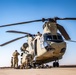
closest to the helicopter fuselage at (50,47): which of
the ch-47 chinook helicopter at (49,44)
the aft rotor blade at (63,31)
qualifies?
the ch-47 chinook helicopter at (49,44)

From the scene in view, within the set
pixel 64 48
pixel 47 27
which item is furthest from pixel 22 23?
pixel 64 48

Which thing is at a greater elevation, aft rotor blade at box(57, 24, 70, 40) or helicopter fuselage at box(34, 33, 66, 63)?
aft rotor blade at box(57, 24, 70, 40)

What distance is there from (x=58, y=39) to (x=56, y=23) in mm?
1745

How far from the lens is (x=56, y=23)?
16.9 m

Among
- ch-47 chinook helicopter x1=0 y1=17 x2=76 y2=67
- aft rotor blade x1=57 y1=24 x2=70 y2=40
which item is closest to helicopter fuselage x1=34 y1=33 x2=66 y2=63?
ch-47 chinook helicopter x1=0 y1=17 x2=76 y2=67

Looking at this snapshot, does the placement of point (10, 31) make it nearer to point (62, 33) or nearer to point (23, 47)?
point (23, 47)

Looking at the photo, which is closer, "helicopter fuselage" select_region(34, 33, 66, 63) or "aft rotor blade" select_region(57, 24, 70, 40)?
"helicopter fuselage" select_region(34, 33, 66, 63)

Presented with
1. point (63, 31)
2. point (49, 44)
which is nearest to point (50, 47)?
point (49, 44)

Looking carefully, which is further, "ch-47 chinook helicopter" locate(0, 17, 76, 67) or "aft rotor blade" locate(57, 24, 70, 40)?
"aft rotor blade" locate(57, 24, 70, 40)

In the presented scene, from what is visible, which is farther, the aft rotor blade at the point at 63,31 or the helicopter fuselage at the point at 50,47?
the aft rotor blade at the point at 63,31

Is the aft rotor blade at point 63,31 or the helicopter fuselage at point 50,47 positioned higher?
the aft rotor blade at point 63,31

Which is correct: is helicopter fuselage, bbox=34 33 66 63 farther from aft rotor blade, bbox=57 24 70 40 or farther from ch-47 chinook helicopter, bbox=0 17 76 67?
aft rotor blade, bbox=57 24 70 40

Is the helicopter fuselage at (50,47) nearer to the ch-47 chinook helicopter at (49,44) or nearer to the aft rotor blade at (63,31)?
the ch-47 chinook helicopter at (49,44)

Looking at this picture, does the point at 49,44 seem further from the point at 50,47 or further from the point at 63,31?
the point at 63,31
